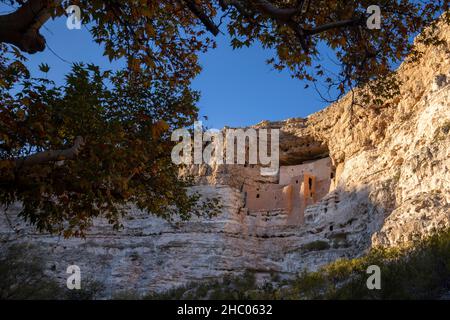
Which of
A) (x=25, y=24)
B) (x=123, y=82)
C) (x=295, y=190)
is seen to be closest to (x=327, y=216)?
(x=295, y=190)

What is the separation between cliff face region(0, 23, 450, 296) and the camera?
16.5m

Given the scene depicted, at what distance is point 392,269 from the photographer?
9.68 m

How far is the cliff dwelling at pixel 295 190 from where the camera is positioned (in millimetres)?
27578

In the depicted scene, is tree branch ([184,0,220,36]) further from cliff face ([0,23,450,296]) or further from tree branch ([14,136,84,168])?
cliff face ([0,23,450,296])

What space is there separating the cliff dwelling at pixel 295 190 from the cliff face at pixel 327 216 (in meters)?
0.55

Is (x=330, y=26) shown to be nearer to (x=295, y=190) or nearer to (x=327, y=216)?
(x=327, y=216)

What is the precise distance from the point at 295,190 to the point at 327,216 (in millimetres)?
4601

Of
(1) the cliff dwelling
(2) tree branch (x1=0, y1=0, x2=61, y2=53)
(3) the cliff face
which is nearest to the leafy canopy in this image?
(2) tree branch (x1=0, y1=0, x2=61, y2=53)

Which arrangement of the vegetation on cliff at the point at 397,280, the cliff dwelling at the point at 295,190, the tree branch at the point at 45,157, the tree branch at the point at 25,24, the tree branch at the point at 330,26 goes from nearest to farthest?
the tree branch at the point at 25,24, the tree branch at the point at 330,26, the tree branch at the point at 45,157, the vegetation on cliff at the point at 397,280, the cliff dwelling at the point at 295,190

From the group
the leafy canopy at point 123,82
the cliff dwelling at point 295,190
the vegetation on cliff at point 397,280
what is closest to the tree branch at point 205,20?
the leafy canopy at point 123,82

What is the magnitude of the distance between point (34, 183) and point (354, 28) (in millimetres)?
5464

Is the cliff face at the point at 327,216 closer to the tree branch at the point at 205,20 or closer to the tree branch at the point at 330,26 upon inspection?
the tree branch at the point at 330,26
